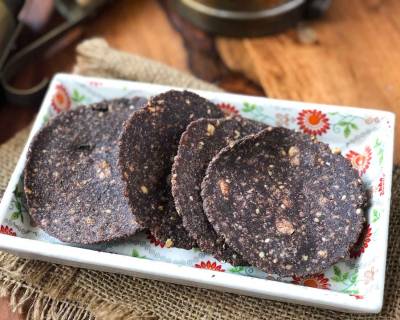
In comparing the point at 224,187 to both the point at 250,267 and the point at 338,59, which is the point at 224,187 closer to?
the point at 250,267

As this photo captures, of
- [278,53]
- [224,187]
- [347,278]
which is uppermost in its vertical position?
[224,187]

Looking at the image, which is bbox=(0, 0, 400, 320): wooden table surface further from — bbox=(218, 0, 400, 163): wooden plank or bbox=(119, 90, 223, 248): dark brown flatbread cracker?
bbox=(119, 90, 223, 248): dark brown flatbread cracker

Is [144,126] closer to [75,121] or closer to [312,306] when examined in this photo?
[75,121]

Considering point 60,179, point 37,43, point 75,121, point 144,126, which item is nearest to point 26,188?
point 60,179

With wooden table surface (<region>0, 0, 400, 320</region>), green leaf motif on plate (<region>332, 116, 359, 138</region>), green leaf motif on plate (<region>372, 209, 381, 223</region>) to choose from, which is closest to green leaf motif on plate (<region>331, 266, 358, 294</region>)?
green leaf motif on plate (<region>372, 209, 381, 223</region>)

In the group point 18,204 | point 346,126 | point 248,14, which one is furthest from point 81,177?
point 248,14
